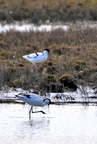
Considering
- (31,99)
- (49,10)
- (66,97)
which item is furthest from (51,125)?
(49,10)

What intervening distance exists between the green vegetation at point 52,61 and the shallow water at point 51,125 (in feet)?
4.73

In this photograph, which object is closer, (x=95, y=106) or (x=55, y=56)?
(x=95, y=106)

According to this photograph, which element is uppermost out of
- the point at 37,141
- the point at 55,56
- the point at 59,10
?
the point at 59,10

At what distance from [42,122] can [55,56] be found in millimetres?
5853

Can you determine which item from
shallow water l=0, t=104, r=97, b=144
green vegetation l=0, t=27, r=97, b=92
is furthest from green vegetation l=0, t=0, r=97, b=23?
shallow water l=0, t=104, r=97, b=144

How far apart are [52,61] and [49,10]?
17.5m

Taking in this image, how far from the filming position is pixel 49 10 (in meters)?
33.5

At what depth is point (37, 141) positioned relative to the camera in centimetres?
923

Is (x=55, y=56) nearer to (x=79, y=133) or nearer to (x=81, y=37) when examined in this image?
(x=81, y=37)

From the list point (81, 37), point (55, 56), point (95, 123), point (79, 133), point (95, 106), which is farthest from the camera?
point (81, 37)

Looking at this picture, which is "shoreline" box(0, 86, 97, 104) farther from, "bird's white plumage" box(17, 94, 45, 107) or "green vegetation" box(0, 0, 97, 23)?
"green vegetation" box(0, 0, 97, 23)

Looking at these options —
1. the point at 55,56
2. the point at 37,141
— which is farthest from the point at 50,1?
the point at 37,141

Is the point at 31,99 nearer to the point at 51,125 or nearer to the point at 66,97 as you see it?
the point at 51,125

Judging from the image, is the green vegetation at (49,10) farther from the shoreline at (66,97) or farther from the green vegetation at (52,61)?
the shoreline at (66,97)
